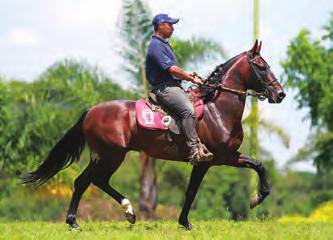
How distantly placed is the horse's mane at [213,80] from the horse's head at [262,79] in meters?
0.34

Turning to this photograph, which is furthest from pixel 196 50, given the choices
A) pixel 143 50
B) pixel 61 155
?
pixel 61 155

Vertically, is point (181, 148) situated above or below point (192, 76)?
below

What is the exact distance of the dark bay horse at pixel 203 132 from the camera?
11.8 meters

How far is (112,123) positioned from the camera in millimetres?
11883

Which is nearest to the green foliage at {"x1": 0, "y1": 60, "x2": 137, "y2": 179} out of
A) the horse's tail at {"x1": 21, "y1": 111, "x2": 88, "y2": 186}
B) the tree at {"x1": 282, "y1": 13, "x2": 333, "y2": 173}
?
the tree at {"x1": 282, "y1": 13, "x2": 333, "y2": 173}

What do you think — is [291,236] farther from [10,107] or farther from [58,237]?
[10,107]

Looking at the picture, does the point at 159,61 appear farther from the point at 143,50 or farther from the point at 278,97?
the point at 143,50

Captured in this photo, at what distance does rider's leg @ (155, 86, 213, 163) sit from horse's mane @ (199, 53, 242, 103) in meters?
0.50

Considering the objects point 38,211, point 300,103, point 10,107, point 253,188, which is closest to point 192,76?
point 253,188

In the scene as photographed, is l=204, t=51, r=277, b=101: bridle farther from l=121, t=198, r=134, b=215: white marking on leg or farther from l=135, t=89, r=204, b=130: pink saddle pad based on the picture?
l=121, t=198, r=134, b=215: white marking on leg

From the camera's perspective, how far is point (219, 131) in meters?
11.8

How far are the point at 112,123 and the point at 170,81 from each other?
45.0 inches

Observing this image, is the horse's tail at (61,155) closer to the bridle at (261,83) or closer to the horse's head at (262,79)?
the bridle at (261,83)

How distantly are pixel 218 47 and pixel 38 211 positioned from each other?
18961 millimetres
